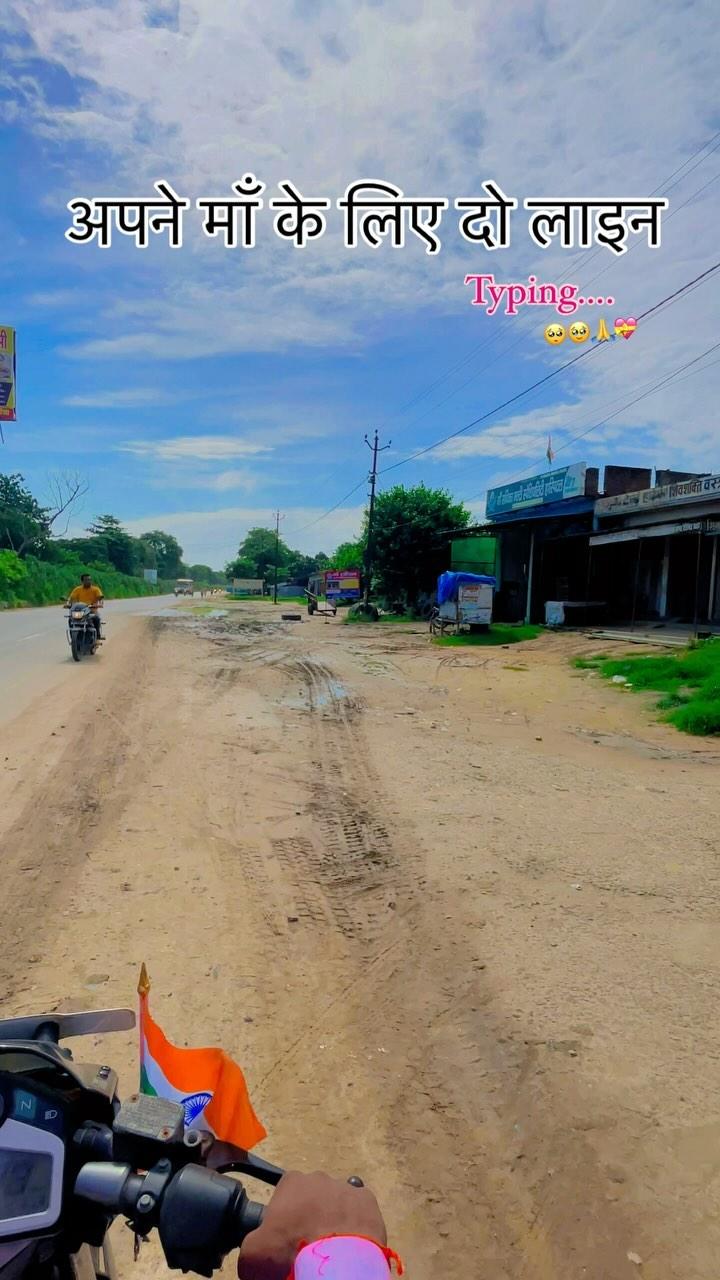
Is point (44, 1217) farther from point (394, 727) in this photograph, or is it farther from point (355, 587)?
point (355, 587)

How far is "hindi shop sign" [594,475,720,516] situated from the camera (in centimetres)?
1747

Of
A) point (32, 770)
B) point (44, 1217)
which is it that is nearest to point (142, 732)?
point (32, 770)

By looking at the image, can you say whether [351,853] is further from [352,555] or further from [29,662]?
[352,555]

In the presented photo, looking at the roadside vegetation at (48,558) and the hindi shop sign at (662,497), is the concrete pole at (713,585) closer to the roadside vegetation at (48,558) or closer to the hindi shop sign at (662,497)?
the hindi shop sign at (662,497)

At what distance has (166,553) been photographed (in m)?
142

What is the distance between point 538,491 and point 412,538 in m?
10.1

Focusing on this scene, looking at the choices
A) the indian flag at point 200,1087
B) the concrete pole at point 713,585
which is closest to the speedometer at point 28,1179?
the indian flag at point 200,1087

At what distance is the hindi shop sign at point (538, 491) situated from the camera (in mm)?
23547

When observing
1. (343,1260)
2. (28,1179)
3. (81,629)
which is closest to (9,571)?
(81,629)

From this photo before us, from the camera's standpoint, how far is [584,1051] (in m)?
2.94

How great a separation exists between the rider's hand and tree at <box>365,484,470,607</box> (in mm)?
33474

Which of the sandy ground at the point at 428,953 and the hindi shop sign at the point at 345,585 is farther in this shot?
the hindi shop sign at the point at 345,585

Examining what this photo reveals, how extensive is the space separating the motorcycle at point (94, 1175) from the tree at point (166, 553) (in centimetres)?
13684

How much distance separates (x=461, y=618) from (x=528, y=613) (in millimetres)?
4749
